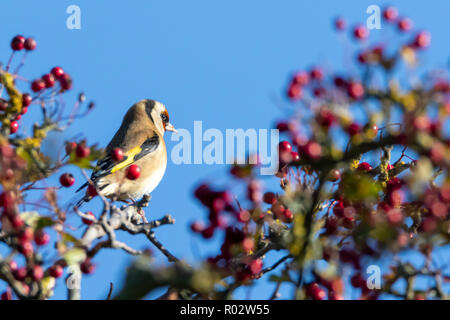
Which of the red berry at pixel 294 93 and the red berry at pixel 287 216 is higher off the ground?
the red berry at pixel 294 93

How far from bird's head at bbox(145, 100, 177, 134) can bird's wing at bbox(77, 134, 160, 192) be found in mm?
739

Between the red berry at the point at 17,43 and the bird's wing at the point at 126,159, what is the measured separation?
149 cm

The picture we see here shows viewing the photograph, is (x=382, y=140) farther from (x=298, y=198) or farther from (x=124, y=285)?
(x=124, y=285)

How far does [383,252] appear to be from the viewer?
2.46m

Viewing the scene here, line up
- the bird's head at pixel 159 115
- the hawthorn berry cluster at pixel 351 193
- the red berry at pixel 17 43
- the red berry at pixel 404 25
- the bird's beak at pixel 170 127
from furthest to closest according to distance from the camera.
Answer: the bird's beak at pixel 170 127
the bird's head at pixel 159 115
the red berry at pixel 17 43
the red berry at pixel 404 25
the hawthorn berry cluster at pixel 351 193

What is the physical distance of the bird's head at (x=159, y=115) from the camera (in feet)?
26.7

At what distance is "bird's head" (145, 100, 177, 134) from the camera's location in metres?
8.12

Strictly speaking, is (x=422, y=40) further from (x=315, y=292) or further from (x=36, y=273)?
(x=36, y=273)

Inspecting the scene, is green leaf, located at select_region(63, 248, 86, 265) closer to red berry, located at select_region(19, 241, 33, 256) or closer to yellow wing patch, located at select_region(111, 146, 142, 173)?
red berry, located at select_region(19, 241, 33, 256)

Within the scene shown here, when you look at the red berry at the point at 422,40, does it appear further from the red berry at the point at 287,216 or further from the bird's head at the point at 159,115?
the bird's head at the point at 159,115

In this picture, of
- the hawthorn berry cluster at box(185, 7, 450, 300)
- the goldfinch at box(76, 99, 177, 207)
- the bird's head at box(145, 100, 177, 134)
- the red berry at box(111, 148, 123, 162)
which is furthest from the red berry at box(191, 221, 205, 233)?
the bird's head at box(145, 100, 177, 134)

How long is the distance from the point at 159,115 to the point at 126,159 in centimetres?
187

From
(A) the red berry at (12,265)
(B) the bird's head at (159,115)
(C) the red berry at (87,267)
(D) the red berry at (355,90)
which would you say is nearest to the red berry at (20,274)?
(A) the red berry at (12,265)
